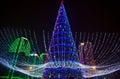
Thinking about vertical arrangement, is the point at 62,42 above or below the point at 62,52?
above

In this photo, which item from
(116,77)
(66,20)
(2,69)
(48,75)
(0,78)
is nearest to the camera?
(48,75)

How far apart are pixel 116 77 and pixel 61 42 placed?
24.9 meters

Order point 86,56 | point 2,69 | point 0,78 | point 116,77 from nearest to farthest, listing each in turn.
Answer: point 0,78 → point 2,69 → point 116,77 → point 86,56

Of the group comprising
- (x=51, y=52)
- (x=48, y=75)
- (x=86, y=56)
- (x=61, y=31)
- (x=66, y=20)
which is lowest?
(x=48, y=75)

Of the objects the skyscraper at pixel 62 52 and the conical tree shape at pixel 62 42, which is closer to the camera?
the skyscraper at pixel 62 52

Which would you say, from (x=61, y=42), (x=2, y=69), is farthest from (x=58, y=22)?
(x=2, y=69)

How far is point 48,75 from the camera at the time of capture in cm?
1556

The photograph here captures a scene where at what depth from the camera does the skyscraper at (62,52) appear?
1547 centimetres

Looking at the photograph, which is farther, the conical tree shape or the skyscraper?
the conical tree shape

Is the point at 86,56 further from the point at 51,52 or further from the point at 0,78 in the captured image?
the point at 51,52

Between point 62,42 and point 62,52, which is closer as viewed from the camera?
point 62,52

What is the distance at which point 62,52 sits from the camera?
51.5 ft

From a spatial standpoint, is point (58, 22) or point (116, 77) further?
point (116, 77)

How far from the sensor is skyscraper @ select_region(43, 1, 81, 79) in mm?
15469
